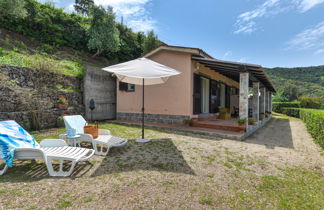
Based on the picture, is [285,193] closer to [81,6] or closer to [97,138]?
[97,138]

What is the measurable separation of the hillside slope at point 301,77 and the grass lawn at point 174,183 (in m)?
37.3

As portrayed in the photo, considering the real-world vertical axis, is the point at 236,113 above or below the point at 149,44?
below

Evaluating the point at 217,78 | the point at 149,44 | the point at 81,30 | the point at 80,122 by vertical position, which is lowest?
the point at 80,122

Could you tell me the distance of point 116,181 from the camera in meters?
2.81

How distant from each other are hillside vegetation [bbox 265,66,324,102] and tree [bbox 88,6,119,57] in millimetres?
33420

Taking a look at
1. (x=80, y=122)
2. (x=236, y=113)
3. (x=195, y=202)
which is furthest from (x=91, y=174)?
(x=236, y=113)

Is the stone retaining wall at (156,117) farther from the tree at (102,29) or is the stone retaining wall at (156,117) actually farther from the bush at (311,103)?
the bush at (311,103)

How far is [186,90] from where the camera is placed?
8.15m

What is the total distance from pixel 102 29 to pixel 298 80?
46.5 meters

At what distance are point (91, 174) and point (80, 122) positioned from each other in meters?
2.38

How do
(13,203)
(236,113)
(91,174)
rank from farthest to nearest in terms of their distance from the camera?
(236,113)
(91,174)
(13,203)

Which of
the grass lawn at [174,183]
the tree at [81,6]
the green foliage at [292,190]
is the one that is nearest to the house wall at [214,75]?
the grass lawn at [174,183]

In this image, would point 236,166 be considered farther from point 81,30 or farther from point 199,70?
point 81,30

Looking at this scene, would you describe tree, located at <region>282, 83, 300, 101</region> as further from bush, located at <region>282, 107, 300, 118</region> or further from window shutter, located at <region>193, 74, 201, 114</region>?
window shutter, located at <region>193, 74, 201, 114</region>
